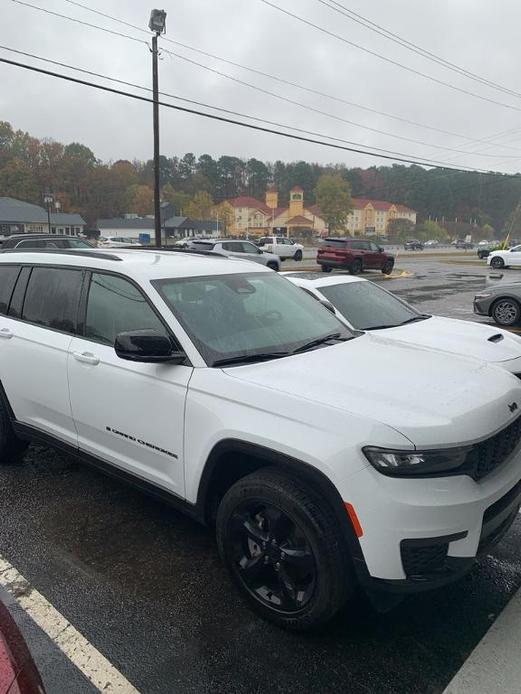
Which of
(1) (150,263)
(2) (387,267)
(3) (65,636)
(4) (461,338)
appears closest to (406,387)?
(1) (150,263)

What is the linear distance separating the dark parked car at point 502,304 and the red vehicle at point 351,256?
1456cm

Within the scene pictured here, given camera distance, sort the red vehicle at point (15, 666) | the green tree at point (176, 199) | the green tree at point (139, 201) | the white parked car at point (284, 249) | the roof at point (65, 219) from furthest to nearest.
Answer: the green tree at point (176, 199), the green tree at point (139, 201), the roof at point (65, 219), the white parked car at point (284, 249), the red vehicle at point (15, 666)

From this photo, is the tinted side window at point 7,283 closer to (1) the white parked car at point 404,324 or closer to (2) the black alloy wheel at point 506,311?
(1) the white parked car at point 404,324

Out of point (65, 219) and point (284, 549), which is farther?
point (65, 219)

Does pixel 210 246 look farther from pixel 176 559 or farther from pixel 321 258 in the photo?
pixel 176 559

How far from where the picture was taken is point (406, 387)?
2559 mm

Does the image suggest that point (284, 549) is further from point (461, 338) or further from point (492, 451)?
point (461, 338)

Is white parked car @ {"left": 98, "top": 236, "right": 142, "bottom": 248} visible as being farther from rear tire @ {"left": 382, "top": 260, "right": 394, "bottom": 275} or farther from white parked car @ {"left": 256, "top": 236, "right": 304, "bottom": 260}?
rear tire @ {"left": 382, "top": 260, "right": 394, "bottom": 275}

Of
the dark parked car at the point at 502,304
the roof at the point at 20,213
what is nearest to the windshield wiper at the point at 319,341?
the dark parked car at the point at 502,304

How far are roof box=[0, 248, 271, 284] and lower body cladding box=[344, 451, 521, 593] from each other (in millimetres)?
1812

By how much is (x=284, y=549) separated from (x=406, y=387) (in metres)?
0.94

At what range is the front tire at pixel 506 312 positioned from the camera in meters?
10.9

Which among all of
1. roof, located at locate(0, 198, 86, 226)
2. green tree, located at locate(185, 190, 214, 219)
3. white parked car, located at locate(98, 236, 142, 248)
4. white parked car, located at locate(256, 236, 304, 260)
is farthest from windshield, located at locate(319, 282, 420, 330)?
green tree, located at locate(185, 190, 214, 219)

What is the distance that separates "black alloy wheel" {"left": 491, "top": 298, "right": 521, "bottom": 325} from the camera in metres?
10.9
